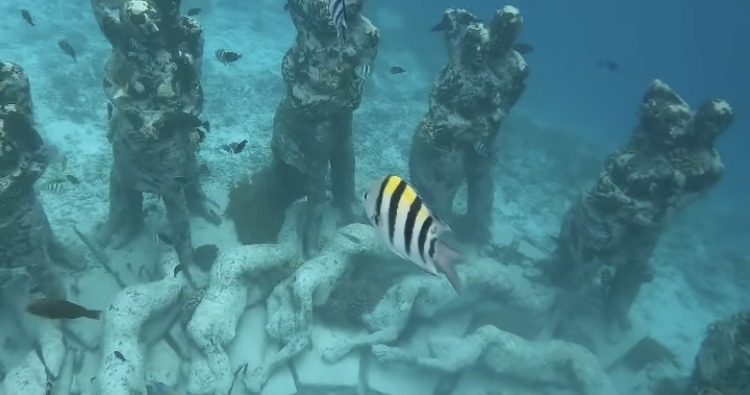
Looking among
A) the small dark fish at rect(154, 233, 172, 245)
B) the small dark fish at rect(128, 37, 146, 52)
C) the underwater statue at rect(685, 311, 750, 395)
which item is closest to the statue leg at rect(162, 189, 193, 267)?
the small dark fish at rect(154, 233, 172, 245)

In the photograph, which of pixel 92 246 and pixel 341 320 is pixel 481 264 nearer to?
pixel 341 320

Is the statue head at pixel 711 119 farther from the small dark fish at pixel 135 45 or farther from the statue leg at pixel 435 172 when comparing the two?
the small dark fish at pixel 135 45

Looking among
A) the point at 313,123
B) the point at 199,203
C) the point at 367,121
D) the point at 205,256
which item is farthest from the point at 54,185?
the point at 367,121

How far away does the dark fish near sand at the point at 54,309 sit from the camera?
3.45 metres

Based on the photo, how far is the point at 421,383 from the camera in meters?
9.32

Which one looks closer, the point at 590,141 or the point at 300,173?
the point at 300,173

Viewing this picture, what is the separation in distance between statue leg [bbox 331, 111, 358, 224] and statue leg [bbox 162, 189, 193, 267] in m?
2.84

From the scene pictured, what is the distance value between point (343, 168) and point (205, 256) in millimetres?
3135

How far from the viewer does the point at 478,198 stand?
1194cm

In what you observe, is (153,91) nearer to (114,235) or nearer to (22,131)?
(22,131)

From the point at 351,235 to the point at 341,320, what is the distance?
157 cm

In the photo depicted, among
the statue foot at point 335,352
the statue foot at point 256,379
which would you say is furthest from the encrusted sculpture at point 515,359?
the statue foot at point 256,379

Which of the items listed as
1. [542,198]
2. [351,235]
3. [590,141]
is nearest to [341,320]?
[351,235]

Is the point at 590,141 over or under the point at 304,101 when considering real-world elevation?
under
